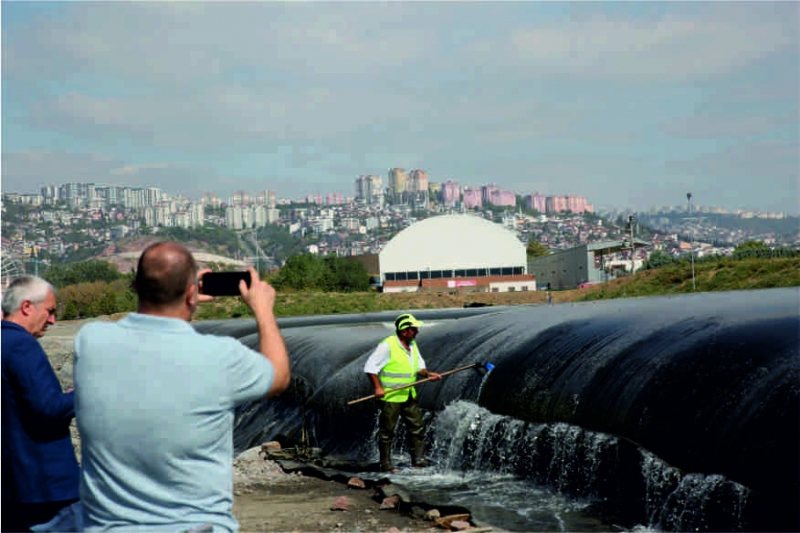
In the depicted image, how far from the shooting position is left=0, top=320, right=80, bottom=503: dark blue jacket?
202 inches

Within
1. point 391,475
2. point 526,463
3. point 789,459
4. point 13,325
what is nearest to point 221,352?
point 13,325

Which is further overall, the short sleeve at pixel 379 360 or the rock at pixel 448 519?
the short sleeve at pixel 379 360

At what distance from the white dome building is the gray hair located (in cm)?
9123

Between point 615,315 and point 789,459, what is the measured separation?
7897 mm

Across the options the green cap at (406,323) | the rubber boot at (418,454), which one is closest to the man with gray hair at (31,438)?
the green cap at (406,323)

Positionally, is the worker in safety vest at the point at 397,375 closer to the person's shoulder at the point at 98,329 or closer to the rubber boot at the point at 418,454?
the rubber boot at the point at 418,454

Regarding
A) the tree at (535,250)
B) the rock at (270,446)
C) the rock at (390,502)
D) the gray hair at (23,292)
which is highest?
the tree at (535,250)

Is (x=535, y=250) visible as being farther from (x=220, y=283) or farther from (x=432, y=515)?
(x=220, y=283)

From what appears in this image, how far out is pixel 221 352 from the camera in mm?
4188

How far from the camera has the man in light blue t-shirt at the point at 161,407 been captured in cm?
418

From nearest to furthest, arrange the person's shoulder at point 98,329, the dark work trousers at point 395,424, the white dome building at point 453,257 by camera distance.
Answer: the person's shoulder at point 98,329 → the dark work trousers at point 395,424 → the white dome building at point 453,257

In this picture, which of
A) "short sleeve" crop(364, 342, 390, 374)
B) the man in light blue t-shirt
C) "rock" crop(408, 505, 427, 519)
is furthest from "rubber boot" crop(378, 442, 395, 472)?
the man in light blue t-shirt

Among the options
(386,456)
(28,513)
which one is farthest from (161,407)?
(386,456)

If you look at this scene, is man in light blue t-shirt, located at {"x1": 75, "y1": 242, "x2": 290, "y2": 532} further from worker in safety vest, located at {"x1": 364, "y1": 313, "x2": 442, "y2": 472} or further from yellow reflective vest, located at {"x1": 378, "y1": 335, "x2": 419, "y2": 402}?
yellow reflective vest, located at {"x1": 378, "y1": 335, "x2": 419, "y2": 402}
